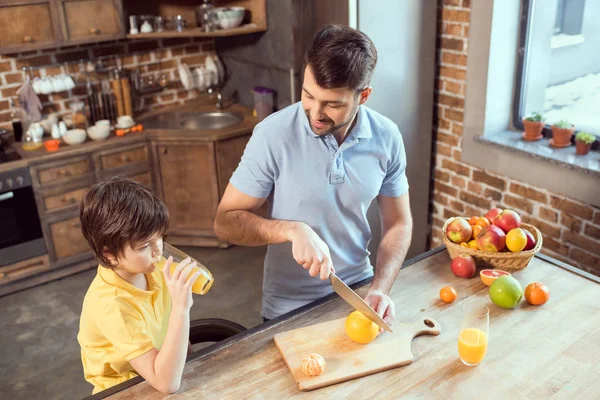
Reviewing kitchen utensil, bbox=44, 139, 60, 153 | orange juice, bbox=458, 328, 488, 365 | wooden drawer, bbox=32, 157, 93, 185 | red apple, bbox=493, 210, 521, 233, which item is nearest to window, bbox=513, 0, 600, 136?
red apple, bbox=493, 210, 521, 233

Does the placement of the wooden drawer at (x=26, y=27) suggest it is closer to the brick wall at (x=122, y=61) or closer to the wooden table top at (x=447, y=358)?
the brick wall at (x=122, y=61)

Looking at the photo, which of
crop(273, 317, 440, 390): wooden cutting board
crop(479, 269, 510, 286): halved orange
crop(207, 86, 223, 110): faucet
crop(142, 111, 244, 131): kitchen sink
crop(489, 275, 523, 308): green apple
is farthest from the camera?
crop(207, 86, 223, 110): faucet

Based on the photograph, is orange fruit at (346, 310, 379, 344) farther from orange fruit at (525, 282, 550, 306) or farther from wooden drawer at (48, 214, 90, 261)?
wooden drawer at (48, 214, 90, 261)

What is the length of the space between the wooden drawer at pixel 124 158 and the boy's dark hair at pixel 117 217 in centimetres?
255

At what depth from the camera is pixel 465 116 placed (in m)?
3.51

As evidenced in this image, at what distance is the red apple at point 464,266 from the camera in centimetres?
208

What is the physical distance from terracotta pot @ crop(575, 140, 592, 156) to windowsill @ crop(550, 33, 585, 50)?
54 centimetres

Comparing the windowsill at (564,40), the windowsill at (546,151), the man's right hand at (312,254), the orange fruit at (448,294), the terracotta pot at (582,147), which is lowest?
the orange fruit at (448,294)

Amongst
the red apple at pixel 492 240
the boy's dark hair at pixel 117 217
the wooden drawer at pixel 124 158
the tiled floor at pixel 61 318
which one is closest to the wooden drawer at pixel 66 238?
the tiled floor at pixel 61 318

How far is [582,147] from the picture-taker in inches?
120

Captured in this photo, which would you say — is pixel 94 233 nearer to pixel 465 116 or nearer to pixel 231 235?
pixel 231 235

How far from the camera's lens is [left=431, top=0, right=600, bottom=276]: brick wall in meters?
3.10

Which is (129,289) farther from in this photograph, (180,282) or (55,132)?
(55,132)

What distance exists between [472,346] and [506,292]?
0.32m
